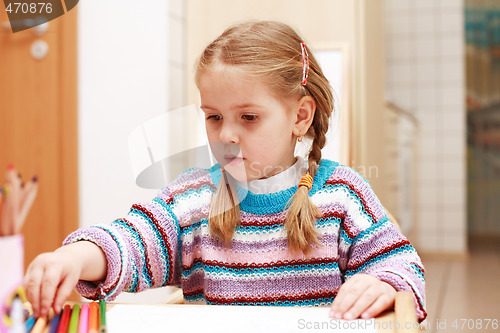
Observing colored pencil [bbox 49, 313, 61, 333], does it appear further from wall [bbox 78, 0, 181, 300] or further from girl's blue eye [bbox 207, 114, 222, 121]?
wall [bbox 78, 0, 181, 300]

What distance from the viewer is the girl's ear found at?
827mm

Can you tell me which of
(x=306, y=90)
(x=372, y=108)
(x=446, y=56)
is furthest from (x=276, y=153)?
(x=446, y=56)

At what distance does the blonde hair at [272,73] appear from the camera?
2.51ft

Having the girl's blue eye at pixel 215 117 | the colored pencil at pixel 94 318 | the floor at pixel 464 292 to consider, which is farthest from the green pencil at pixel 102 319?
the floor at pixel 464 292

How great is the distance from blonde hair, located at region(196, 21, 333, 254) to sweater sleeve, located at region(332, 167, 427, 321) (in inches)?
2.0

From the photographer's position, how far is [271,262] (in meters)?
0.81

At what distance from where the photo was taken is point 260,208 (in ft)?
2.69

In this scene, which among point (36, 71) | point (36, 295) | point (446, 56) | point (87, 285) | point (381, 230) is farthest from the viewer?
point (446, 56)

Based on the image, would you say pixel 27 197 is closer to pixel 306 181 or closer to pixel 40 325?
pixel 40 325

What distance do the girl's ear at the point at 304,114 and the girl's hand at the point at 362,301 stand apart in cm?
35

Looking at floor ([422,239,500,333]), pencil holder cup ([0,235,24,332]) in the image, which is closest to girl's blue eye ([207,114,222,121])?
pencil holder cup ([0,235,24,332])

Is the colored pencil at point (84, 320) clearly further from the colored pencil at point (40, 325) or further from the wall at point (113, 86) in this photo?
the wall at point (113, 86)

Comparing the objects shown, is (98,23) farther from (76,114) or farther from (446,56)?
(446,56)

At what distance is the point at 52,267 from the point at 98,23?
1317 mm
